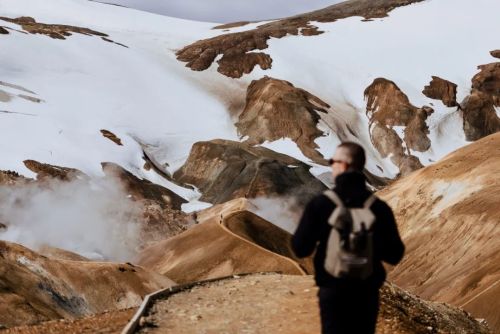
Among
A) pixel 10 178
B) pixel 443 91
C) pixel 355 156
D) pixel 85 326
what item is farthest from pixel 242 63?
pixel 355 156

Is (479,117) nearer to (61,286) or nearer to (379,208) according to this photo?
(61,286)

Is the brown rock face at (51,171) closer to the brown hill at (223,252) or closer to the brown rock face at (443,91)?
the brown hill at (223,252)

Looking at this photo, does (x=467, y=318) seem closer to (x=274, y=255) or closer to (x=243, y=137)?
(x=274, y=255)

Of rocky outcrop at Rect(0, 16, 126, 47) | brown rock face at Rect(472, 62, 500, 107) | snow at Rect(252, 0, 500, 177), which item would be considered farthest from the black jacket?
rocky outcrop at Rect(0, 16, 126, 47)

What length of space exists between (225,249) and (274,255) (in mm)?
3939

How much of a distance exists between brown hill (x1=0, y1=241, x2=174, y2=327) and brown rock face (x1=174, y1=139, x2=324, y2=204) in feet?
167

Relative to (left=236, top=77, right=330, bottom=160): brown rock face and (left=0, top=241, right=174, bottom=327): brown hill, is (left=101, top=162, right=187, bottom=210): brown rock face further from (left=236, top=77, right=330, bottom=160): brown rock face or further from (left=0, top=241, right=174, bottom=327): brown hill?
(left=0, top=241, right=174, bottom=327): brown hill

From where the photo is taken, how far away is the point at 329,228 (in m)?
7.02

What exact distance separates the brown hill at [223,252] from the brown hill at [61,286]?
675 centimetres

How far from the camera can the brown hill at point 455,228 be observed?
34.3 meters

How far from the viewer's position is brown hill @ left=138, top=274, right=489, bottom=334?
1389cm

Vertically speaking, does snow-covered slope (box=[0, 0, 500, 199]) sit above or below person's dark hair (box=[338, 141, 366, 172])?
below

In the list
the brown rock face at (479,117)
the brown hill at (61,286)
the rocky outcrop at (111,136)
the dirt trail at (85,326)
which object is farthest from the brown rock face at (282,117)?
the dirt trail at (85,326)

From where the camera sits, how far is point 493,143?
56.5 m
